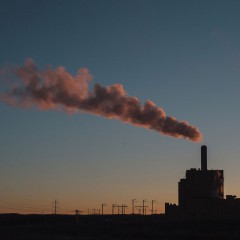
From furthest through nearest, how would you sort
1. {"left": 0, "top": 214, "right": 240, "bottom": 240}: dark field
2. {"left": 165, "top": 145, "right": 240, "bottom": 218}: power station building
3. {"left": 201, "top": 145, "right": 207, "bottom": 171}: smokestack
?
{"left": 165, "top": 145, "right": 240, "bottom": 218}: power station building → {"left": 201, "top": 145, "right": 207, "bottom": 171}: smokestack → {"left": 0, "top": 214, "right": 240, "bottom": 240}: dark field

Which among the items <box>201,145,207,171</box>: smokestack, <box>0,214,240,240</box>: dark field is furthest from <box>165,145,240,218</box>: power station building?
<box>0,214,240,240</box>: dark field

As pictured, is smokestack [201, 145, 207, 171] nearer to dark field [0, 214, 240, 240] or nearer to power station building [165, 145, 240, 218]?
power station building [165, 145, 240, 218]

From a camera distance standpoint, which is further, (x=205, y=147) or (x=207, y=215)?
(x=207, y=215)

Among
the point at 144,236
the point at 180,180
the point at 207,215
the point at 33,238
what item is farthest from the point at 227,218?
the point at 33,238

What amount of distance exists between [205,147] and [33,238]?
142 ft

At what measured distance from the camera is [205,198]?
321 feet

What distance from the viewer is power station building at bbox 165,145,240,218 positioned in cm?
9669

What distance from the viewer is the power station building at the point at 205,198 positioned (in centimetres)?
9669

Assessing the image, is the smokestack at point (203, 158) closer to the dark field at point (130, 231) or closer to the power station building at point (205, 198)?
the power station building at point (205, 198)

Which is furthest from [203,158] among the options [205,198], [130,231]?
[130,231]

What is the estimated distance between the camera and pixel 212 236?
55094 mm

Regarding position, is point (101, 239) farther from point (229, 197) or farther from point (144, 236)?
point (229, 197)

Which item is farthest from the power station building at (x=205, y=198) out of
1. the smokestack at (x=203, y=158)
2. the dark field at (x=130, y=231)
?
the dark field at (x=130, y=231)

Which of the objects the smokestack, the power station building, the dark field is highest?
the smokestack
